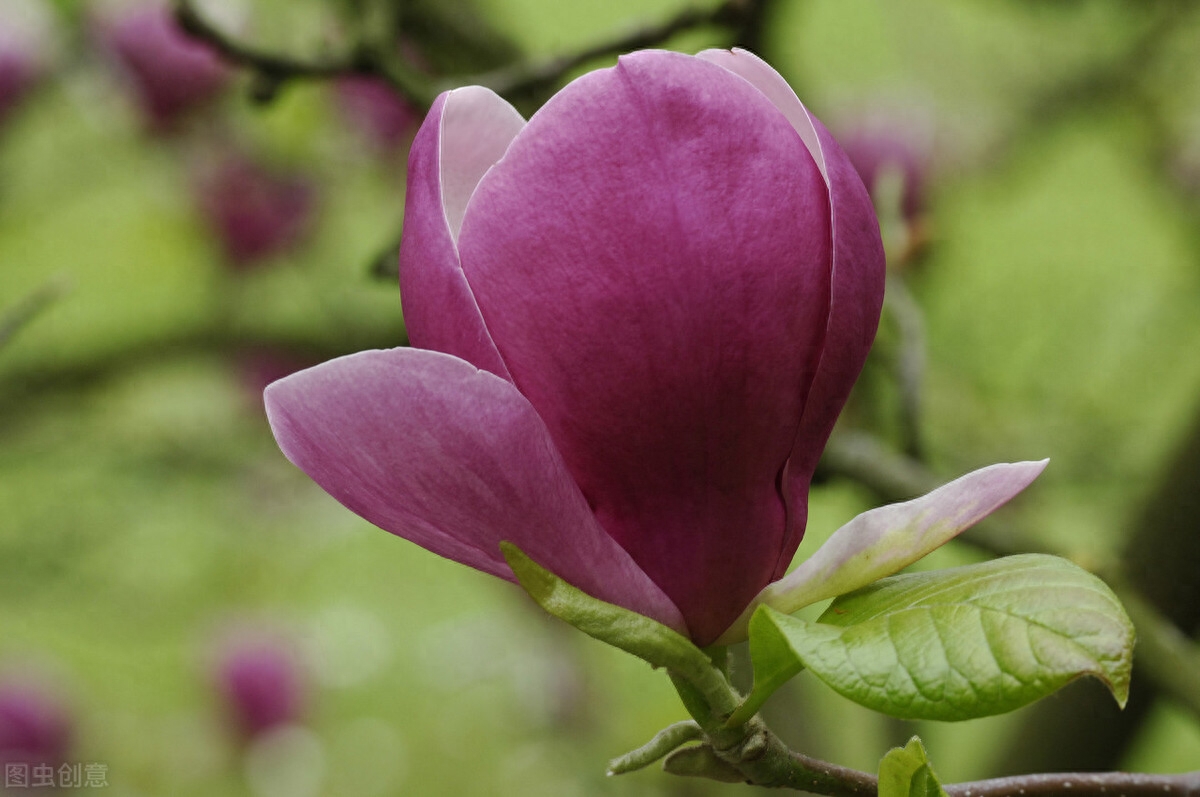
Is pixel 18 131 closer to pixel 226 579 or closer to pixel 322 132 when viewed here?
pixel 322 132

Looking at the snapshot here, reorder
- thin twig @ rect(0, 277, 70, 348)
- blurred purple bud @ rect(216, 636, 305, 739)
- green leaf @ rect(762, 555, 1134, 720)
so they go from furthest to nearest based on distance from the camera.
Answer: blurred purple bud @ rect(216, 636, 305, 739) → thin twig @ rect(0, 277, 70, 348) → green leaf @ rect(762, 555, 1134, 720)

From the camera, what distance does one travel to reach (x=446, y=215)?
361 mm

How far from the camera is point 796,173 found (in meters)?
0.35

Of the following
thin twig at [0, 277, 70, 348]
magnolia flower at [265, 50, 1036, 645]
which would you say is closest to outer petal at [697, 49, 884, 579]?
magnolia flower at [265, 50, 1036, 645]

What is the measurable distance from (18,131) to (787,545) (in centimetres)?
155

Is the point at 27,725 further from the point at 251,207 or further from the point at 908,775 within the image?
the point at 908,775

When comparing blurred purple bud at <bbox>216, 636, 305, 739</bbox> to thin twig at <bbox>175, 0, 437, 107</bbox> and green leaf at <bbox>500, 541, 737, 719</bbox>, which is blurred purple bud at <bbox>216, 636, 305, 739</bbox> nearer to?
thin twig at <bbox>175, 0, 437, 107</bbox>

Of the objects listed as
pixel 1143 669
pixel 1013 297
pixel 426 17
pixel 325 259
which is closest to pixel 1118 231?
pixel 1013 297

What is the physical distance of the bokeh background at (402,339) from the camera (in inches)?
40.1

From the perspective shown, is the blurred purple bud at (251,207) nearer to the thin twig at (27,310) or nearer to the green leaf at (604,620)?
the thin twig at (27,310)

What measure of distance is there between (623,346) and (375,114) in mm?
1244

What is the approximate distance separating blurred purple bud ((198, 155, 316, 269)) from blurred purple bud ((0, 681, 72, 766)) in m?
0.86

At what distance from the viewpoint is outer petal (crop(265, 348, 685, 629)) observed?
0.33m

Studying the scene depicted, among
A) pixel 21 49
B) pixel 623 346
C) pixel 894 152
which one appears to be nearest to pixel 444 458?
pixel 623 346
